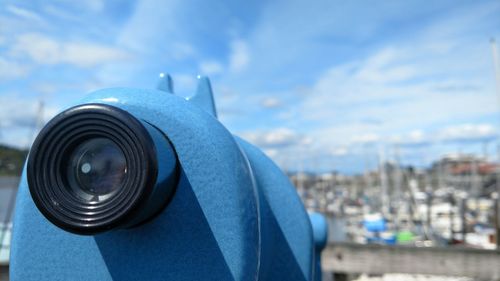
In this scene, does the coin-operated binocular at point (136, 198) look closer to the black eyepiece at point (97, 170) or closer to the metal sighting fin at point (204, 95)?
the black eyepiece at point (97, 170)

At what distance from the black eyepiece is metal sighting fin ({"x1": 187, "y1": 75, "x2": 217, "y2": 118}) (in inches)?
24.2

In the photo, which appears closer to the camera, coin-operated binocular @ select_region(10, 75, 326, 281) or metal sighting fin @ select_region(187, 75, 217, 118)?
coin-operated binocular @ select_region(10, 75, 326, 281)

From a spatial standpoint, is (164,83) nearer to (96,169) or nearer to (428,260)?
(96,169)

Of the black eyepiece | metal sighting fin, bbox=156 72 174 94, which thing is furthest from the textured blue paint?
the black eyepiece

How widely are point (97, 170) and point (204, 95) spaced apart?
0.77 meters

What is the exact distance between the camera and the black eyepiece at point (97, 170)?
1.33 m

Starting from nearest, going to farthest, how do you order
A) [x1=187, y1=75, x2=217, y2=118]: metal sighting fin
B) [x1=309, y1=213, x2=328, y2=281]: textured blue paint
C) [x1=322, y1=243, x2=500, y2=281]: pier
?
[x1=187, y1=75, x2=217, y2=118]: metal sighting fin → [x1=309, y1=213, x2=328, y2=281]: textured blue paint → [x1=322, y1=243, x2=500, y2=281]: pier

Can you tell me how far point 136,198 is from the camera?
4.31ft

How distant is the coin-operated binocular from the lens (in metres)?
1.35

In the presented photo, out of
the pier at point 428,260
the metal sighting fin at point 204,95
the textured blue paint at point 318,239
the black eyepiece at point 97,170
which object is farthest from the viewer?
the pier at point 428,260

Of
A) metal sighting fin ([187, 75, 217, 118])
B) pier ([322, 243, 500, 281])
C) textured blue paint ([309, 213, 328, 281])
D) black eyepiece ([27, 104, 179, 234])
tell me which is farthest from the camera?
pier ([322, 243, 500, 281])

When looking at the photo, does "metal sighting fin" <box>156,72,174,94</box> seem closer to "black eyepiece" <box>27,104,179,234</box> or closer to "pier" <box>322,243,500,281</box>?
"black eyepiece" <box>27,104,179,234</box>

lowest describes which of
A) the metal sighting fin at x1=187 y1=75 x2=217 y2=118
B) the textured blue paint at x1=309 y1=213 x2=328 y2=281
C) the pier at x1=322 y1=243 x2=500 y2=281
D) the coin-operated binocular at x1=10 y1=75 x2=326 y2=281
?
the pier at x1=322 y1=243 x2=500 y2=281

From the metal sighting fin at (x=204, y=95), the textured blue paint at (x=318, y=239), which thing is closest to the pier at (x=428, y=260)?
the textured blue paint at (x=318, y=239)
